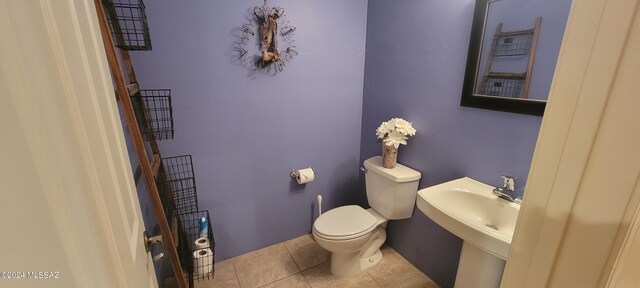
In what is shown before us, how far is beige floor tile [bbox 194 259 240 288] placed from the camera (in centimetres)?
183

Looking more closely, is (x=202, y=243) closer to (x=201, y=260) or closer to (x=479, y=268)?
(x=201, y=260)

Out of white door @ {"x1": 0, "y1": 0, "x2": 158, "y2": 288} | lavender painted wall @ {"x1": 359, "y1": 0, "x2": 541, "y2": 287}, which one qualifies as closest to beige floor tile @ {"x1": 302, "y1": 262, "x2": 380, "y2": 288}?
lavender painted wall @ {"x1": 359, "y1": 0, "x2": 541, "y2": 287}

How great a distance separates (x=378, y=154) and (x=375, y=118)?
284 mm

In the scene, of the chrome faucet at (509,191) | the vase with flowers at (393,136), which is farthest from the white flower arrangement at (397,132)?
the chrome faucet at (509,191)

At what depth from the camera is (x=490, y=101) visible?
1.39 m

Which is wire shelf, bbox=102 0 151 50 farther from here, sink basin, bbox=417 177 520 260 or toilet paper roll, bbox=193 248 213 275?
sink basin, bbox=417 177 520 260

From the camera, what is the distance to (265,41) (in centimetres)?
171

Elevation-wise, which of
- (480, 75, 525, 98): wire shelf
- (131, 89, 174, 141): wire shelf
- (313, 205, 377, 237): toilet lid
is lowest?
(313, 205, 377, 237): toilet lid

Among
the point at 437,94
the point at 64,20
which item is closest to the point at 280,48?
the point at 437,94

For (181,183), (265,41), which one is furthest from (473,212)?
(181,183)

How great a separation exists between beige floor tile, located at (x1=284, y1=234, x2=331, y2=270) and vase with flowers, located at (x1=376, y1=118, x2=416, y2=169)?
2.92ft

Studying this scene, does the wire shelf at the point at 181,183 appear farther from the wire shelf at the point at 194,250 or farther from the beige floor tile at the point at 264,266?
the beige floor tile at the point at 264,266

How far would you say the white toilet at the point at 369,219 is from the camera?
1742 mm

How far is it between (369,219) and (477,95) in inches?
39.7
